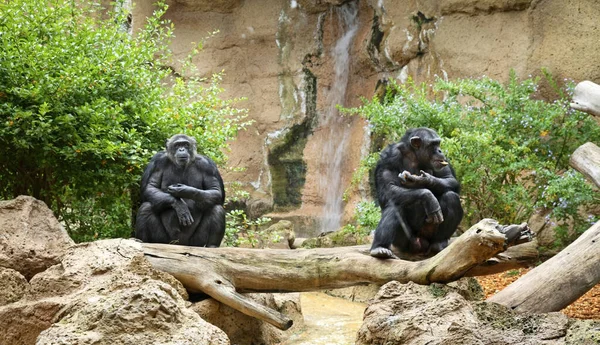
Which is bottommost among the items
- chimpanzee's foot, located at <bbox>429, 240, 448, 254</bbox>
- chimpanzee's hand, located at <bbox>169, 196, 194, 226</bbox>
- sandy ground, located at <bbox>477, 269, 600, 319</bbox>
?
sandy ground, located at <bbox>477, 269, 600, 319</bbox>

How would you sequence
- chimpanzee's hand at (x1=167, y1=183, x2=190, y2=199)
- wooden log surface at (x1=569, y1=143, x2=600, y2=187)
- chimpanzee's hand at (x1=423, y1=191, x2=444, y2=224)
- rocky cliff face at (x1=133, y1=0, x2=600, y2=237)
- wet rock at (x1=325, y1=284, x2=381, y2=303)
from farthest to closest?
rocky cliff face at (x1=133, y1=0, x2=600, y2=237)
wet rock at (x1=325, y1=284, x2=381, y2=303)
chimpanzee's hand at (x1=167, y1=183, x2=190, y2=199)
wooden log surface at (x1=569, y1=143, x2=600, y2=187)
chimpanzee's hand at (x1=423, y1=191, x2=444, y2=224)

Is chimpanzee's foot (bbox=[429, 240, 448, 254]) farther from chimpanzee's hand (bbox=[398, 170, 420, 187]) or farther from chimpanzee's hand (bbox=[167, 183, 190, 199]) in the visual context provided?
chimpanzee's hand (bbox=[167, 183, 190, 199])

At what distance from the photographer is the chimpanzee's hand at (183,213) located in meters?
7.25

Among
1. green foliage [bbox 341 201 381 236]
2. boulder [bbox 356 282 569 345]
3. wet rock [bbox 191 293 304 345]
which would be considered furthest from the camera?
green foliage [bbox 341 201 381 236]

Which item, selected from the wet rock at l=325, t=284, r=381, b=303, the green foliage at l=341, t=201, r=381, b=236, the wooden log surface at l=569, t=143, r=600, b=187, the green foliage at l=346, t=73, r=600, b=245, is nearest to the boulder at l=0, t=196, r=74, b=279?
the wet rock at l=325, t=284, r=381, b=303

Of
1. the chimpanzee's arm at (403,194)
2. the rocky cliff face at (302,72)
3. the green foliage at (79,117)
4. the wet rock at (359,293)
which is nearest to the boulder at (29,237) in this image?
the green foliage at (79,117)

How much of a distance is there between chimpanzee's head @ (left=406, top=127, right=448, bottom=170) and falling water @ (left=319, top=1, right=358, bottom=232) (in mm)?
7053

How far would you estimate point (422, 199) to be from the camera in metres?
6.90

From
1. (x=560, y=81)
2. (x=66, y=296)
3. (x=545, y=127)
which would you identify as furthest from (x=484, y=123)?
(x=66, y=296)

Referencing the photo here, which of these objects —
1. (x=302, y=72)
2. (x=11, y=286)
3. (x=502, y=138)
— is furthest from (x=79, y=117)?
(x=302, y=72)

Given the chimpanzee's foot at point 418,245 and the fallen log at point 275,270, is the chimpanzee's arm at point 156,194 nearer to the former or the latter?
the fallen log at point 275,270

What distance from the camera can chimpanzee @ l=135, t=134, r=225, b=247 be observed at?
729 cm

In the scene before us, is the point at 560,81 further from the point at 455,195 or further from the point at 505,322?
the point at 505,322

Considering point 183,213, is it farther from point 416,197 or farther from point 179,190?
point 416,197
